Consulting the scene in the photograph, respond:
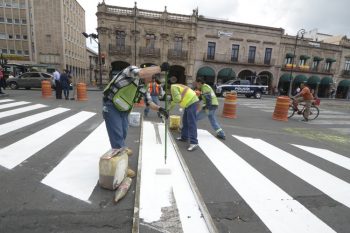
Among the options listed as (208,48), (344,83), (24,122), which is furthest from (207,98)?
(344,83)

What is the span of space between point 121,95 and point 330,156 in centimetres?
538

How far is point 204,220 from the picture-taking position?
2.63 m

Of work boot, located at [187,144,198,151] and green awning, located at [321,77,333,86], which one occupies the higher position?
green awning, located at [321,77,333,86]

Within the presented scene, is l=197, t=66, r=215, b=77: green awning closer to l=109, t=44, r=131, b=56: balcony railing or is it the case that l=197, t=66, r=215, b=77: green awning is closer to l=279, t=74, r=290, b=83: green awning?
l=109, t=44, r=131, b=56: balcony railing

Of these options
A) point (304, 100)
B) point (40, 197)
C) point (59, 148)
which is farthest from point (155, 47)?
point (40, 197)

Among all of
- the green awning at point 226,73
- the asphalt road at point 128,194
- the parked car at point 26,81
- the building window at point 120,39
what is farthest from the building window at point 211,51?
the asphalt road at point 128,194

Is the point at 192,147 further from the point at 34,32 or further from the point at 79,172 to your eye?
the point at 34,32

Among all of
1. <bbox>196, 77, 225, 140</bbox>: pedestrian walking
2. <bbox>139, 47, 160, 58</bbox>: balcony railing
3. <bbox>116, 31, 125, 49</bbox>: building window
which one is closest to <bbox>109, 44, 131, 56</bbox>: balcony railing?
<bbox>116, 31, 125, 49</bbox>: building window

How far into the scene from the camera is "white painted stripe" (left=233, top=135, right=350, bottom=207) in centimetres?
360

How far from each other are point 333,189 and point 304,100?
27.3 ft

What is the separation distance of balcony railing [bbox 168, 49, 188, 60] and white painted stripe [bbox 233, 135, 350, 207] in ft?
87.7

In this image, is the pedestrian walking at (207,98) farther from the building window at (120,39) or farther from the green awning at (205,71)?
the green awning at (205,71)

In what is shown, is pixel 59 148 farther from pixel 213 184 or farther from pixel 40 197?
pixel 213 184

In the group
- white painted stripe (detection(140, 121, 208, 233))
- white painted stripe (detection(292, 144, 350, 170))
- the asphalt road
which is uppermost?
white painted stripe (detection(140, 121, 208, 233))
